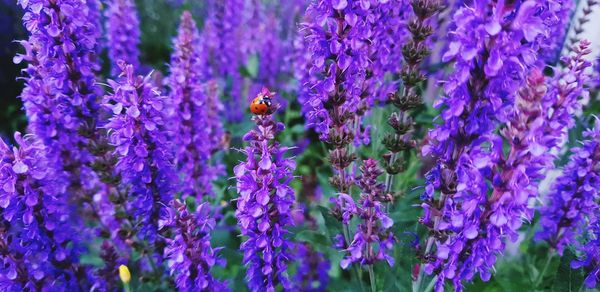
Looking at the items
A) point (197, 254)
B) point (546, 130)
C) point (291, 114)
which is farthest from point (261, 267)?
point (291, 114)

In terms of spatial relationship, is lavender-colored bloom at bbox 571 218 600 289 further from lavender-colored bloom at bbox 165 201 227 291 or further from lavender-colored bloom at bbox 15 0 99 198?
lavender-colored bloom at bbox 15 0 99 198

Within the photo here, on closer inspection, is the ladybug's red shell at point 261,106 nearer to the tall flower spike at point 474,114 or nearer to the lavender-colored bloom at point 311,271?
the tall flower spike at point 474,114

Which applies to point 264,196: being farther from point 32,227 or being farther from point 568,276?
point 568,276

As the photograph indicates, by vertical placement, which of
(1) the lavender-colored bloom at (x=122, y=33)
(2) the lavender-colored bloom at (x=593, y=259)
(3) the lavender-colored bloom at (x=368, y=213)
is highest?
(1) the lavender-colored bloom at (x=122, y=33)

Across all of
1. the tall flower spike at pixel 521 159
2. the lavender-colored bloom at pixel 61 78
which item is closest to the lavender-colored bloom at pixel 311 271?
the lavender-colored bloom at pixel 61 78

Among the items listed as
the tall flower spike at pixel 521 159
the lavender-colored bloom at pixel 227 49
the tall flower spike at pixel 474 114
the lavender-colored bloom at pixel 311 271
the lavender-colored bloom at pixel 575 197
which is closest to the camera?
the tall flower spike at pixel 521 159

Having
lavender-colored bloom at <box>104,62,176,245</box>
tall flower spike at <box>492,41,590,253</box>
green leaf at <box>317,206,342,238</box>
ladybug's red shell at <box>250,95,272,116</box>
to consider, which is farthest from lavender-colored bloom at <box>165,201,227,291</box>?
tall flower spike at <box>492,41,590,253</box>
